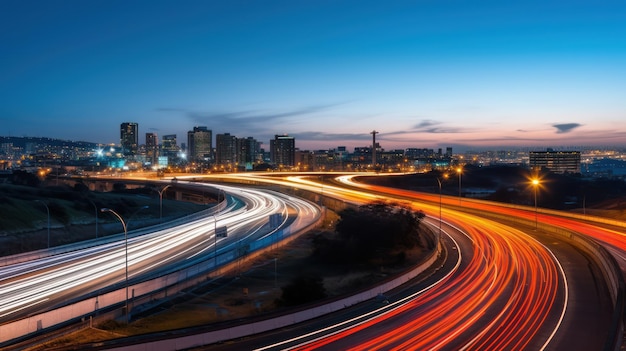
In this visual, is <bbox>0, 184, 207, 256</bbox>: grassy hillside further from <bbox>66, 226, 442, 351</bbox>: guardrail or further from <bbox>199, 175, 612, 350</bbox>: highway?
<bbox>199, 175, 612, 350</bbox>: highway

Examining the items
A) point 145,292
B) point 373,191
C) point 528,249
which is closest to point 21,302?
point 145,292

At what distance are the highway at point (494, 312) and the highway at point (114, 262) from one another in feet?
46.3

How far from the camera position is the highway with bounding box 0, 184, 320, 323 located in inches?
1107

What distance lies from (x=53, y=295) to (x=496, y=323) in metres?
24.0

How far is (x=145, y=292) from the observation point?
92.9 feet

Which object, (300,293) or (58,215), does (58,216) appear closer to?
(58,215)

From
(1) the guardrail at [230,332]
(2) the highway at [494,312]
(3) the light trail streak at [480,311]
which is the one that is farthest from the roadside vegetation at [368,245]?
(1) the guardrail at [230,332]

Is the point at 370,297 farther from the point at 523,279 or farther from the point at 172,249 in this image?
the point at 172,249

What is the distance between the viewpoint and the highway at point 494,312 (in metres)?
21.2

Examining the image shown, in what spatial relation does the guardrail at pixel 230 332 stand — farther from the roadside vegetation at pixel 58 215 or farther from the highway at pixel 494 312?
the roadside vegetation at pixel 58 215

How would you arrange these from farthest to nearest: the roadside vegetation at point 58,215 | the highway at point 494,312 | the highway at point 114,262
→ the roadside vegetation at point 58,215 < the highway at point 114,262 < the highway at point 494,312

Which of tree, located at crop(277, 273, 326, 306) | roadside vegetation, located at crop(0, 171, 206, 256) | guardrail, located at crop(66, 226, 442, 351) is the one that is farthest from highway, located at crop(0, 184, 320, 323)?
tree, located at crop(277, 273, 326, 306)

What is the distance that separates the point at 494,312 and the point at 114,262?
26759 millimetres

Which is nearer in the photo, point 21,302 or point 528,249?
point 21,302
